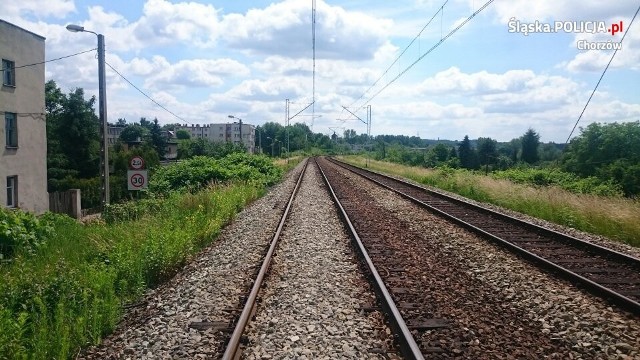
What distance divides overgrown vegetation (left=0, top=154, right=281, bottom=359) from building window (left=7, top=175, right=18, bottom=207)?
35.5 ft

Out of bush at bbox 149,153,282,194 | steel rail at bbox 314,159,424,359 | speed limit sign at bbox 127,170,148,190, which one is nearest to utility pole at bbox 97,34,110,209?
speed limit sign at bbox 127,170,148,190

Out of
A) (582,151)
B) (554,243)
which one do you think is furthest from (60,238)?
(582,151)

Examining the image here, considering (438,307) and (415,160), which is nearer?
(438,307)

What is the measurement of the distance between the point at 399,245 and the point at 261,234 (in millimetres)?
3364

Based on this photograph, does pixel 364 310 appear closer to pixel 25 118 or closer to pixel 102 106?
pixel 102 106

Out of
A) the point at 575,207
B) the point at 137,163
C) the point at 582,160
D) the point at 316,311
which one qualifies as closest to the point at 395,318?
the point at 316,311

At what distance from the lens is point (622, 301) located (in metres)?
6.45

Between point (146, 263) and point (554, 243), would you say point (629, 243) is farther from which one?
point (146, 263)

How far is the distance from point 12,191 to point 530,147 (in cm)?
9931

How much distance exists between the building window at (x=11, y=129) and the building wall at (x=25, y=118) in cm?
19

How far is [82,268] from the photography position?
321 inches

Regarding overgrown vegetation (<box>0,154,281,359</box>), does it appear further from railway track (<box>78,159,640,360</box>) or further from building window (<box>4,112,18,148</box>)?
building window (<box>4,112,18,148</box>)

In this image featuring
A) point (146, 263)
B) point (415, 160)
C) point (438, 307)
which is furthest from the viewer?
point (415, 160)

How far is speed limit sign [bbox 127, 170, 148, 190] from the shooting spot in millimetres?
14227
